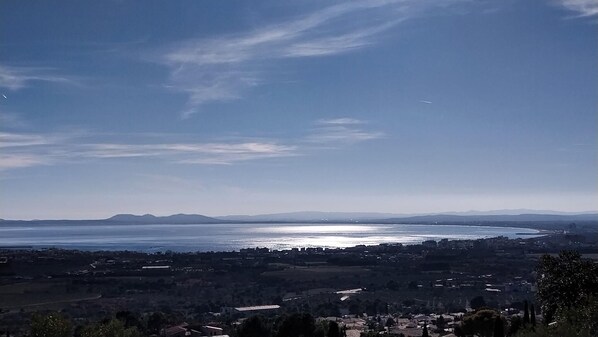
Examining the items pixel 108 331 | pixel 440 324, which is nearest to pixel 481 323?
A: pixel 440 324

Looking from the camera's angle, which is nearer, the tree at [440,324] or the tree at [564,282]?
the tree at [564,282]

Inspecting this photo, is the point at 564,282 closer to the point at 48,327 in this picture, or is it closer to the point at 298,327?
the point at 298,327

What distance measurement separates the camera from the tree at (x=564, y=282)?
51.6 feet

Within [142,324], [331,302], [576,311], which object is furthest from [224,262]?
[576,311]

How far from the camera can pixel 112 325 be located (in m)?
16.5

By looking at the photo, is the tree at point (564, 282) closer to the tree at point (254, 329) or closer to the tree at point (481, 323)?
the tree at point (481, 323)

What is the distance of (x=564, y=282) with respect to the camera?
16.2 metres

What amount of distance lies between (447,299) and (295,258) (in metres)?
30.3

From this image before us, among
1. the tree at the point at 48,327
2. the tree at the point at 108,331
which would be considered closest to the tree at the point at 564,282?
the tree at the point at 108,331

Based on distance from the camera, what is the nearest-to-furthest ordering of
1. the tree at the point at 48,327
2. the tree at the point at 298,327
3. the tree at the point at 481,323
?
1. the tree at the point at 48,327
2. the tree at the point at 481,323
3. the tree at the point at 298,327

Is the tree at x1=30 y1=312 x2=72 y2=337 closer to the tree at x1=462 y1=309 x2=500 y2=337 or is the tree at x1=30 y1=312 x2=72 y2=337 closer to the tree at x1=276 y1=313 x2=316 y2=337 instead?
the tree at x1=276 y1=313 x2=316 y2=337

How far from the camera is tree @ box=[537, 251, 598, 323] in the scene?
15727 millimetres

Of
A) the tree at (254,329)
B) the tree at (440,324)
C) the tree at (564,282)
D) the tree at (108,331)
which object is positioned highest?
the tree at (564,282)

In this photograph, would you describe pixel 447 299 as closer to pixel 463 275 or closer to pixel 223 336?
pixel 463 275
